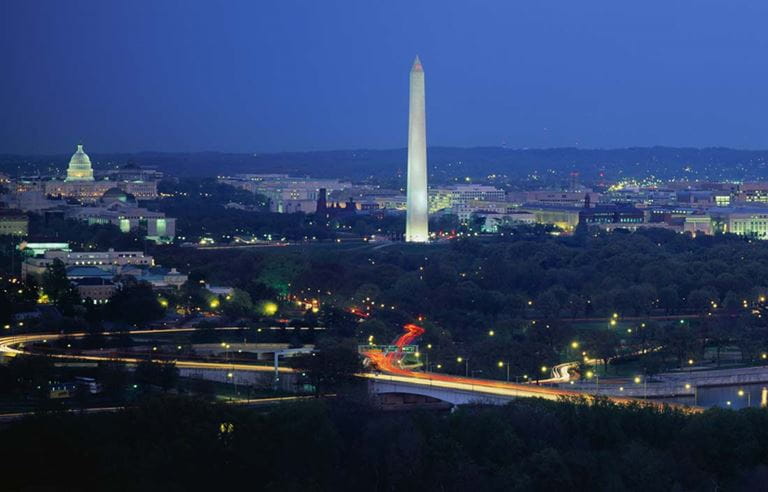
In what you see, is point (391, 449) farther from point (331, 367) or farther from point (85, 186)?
point (85, 186)

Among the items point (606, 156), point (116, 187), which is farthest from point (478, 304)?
point (606, 156)

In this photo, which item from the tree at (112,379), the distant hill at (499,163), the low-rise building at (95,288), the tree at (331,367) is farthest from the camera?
the distant hill at (499,163)

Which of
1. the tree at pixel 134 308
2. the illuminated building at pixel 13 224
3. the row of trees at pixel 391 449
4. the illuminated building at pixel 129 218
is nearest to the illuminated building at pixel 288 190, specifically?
the illuminated building at pixel 129 218

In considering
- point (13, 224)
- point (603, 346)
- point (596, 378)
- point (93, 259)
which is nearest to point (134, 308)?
point (603, 346)

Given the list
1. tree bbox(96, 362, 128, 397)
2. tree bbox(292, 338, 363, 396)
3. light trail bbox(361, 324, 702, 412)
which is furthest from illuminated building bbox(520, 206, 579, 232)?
tree bbox(96, 362, 128, 397)

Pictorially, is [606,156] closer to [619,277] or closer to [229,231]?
[229,231]

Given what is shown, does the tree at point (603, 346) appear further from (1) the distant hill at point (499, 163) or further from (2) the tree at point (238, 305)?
(1) the distant hill at point (499, 163)
